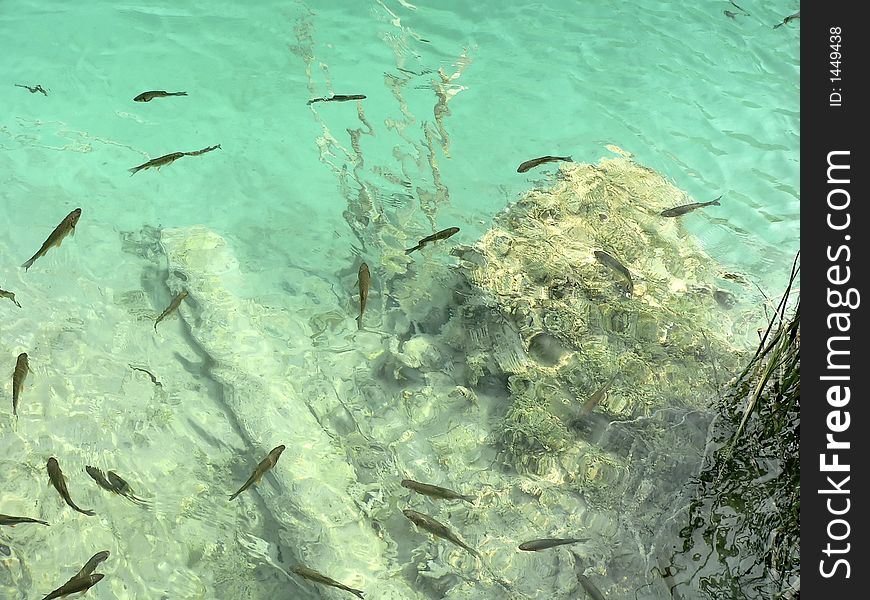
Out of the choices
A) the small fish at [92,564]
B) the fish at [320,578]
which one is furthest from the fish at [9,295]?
the fish at [320,578]

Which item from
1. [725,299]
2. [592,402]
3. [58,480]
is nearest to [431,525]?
[592,402]

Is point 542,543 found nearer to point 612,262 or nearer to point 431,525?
point 431,525

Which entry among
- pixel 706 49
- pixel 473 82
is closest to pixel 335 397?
pixel 473 82

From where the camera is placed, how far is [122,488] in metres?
3.34

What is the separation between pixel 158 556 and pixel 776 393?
2.91 meters

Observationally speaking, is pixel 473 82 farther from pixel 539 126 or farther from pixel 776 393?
pixel 776 393

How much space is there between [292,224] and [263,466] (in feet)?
7.99

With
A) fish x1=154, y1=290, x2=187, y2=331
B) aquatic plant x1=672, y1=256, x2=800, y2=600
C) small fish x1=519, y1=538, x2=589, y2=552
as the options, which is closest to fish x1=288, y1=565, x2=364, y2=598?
small fish x1=519, y1=538, x2=589, y2=552

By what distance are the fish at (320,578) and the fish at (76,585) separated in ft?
2.65

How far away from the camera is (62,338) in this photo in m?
4.03

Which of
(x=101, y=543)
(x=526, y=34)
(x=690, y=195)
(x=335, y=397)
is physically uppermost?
(x=526, y=34)

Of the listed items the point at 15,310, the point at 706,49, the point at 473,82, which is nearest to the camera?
the point at 15,310
